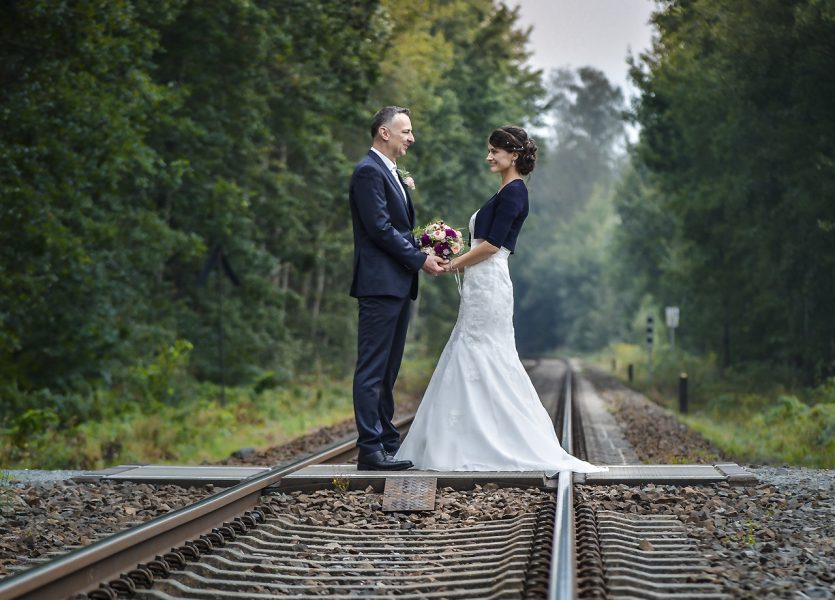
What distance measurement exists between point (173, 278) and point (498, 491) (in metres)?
20.2

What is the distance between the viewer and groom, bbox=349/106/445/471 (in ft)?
25.1

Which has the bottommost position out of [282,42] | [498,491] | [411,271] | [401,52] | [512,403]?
[498,491]

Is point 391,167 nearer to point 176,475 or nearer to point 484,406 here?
point 484,406

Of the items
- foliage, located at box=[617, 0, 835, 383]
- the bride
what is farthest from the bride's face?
foliage, located at box=[617, 0, 835, 383]

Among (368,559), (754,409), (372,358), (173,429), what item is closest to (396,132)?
(372,358)

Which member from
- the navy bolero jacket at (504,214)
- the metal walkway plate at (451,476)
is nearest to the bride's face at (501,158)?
the navy bolero jacket at (504,214)

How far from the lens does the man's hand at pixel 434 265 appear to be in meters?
7.76

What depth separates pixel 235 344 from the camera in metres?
25.5

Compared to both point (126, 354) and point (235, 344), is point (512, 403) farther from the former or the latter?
point (235, 344)

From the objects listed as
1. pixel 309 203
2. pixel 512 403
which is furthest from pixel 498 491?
pixel 309 203

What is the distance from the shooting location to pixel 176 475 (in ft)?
26.0

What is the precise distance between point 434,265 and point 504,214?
61 cm

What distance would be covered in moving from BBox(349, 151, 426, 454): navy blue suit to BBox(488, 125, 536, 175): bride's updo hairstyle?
81 cm

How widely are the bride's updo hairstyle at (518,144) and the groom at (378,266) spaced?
0.64 m
